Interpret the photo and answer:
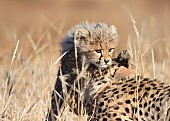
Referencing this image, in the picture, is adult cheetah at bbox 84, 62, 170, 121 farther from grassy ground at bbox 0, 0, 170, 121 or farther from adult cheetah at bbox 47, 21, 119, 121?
grassy ground at bbox 0, 0, 170, 121

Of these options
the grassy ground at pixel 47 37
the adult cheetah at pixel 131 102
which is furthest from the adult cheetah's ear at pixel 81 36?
the adult cheetah at pixel 131 102

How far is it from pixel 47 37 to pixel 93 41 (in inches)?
93.1

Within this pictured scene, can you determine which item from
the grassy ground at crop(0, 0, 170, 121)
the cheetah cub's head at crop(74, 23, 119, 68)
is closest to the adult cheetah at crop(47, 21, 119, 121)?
the cheetah cub's head at crop(74, 23, 119, 68)

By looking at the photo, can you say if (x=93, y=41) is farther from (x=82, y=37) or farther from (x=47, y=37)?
(x=47, y=37)

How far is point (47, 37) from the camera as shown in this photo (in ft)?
24.9

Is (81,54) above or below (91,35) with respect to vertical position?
below

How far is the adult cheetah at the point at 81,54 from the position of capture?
198 inches

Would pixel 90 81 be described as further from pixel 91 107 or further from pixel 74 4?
pixel 74 4

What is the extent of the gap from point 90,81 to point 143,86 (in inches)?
18.6

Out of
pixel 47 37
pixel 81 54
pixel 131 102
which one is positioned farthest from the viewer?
pixel 47 37

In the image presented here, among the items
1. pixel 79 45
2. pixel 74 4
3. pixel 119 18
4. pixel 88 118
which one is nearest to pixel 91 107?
pixel 88 118

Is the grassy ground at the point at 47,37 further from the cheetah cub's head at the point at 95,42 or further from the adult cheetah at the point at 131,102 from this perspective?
the adult cheetah at the point at 131,102

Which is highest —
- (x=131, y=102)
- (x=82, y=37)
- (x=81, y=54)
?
(x=82, y=37)

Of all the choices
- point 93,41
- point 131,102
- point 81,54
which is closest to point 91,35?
point 93,41
